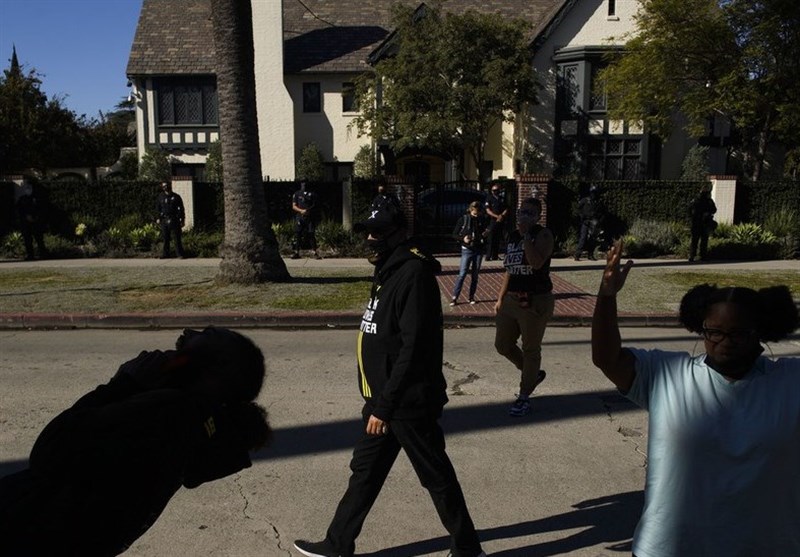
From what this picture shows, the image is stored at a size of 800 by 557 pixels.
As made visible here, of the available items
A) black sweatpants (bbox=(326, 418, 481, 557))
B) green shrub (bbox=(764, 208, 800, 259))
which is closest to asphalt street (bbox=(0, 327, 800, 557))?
black sweatpants (bbox=(326, 418, 481, 557))

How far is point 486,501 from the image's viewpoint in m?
4.57

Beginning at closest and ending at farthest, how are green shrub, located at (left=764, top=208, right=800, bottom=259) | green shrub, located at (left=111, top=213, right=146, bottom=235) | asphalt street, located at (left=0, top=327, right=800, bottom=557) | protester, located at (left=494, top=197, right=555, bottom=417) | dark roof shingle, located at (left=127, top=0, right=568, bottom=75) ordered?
asphalt street, located at (left=0, top=327, right=800, bottom=557), protester, located at (left=494, top=197, right=555, bottom=417), green shrub, located at (left=764, top=208, right=800, bottom=259), green shrub, located at (left=111, top=213, right=146, bottom=235), dark roof shingle, located at (left=127, top=0, right=568, bottom=75)

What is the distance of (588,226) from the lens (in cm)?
1702

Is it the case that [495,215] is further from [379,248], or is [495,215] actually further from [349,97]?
[349,97]

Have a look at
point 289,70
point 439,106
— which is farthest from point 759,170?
point 289,70

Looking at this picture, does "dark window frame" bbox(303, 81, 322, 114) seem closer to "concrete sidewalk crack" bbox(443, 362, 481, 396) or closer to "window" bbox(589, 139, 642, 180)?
"window" bbox(589, 139, 642, 180)

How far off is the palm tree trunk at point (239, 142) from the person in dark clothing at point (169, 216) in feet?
16.2

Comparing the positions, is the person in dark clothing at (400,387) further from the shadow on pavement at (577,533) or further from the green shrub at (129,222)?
the green shrub at (129,222)

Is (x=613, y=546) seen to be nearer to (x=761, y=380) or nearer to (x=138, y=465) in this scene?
(x=761, y=380)

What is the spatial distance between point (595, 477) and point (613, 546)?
92 cm

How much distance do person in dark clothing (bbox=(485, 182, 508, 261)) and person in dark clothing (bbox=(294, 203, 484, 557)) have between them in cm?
1151

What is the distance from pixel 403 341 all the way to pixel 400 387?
218mm

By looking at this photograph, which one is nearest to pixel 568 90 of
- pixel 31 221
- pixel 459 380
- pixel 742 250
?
pixel 742 250

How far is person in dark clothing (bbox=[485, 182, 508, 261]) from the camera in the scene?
1557cm
